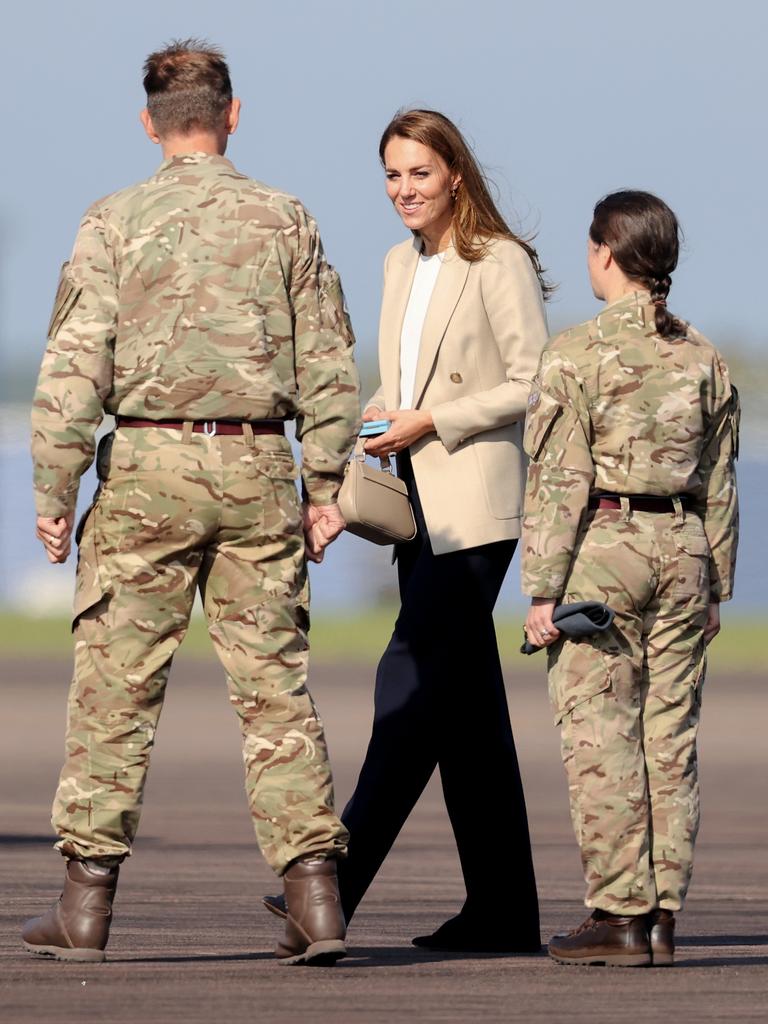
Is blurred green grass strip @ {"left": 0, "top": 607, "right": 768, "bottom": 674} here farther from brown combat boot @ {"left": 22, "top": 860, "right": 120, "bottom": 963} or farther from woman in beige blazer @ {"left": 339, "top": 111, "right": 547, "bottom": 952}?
brown combat boot @ {"left": 22, "top": 860, "right": 120, "bottom": 963}

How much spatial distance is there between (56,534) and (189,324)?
61 cm

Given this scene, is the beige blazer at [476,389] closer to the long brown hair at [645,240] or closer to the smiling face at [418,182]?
the smiling face at [418,182]

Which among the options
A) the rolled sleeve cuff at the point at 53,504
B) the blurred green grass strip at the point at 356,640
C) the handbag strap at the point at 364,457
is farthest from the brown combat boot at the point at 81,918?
the blurred green grass strip at the point at 356,640

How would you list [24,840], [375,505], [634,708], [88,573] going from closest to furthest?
[88,573], [634,708], [375,505], [24,840]

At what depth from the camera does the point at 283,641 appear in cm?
653

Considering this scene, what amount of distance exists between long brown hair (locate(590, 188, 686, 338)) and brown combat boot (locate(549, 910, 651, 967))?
1521 millimetres

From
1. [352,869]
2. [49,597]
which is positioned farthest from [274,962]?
[49,597]

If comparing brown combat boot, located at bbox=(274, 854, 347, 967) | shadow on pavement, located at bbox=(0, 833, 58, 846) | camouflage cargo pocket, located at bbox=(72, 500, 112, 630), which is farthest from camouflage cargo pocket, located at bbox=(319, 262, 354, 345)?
shadow on pavement, located at bbox=(0, 833, 58, 846)

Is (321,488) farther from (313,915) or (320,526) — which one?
(313,915)

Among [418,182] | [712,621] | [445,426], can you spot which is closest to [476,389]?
[445,426]

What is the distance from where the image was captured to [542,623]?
672cm

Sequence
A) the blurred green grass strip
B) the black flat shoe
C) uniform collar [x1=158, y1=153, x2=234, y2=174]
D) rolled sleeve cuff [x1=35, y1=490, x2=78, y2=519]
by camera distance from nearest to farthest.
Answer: rolled sleeve cuff [x1=35, y1=490, x2=78, y2=519] → uniform collar [x1=158, y1=153, x2=234, y2=174] → the black flat shoe → the blurred green grass strip

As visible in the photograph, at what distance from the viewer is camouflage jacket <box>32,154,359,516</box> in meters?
6.41

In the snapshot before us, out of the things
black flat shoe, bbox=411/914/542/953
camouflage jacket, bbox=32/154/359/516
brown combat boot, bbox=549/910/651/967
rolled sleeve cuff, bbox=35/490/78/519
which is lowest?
black flat shoe, bbox=411/914/542/953
